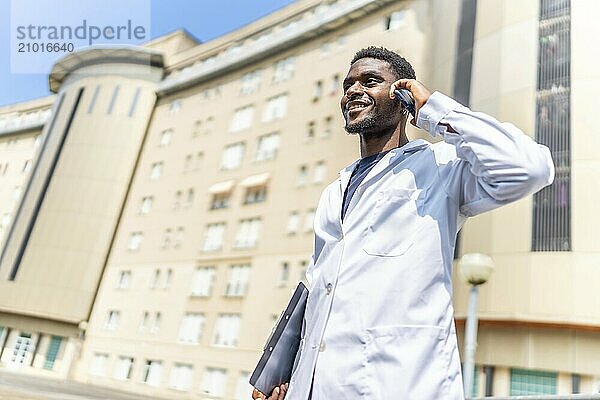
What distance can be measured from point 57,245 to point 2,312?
16.3 feet

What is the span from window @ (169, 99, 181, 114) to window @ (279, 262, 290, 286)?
12820 millimetres

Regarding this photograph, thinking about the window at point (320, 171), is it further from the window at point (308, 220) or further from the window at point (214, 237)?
the window at point (214, 237)

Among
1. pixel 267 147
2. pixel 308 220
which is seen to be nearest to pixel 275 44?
pixel 267 147

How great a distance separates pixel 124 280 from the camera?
2575 cm

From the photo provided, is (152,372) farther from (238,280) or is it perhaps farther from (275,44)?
(275,44)

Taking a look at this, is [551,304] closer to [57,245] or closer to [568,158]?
[568,158]

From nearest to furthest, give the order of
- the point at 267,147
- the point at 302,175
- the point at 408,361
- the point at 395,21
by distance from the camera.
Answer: the point at 408,361 < the point at 395,21 < the point at 302,175 < the point at 267,147

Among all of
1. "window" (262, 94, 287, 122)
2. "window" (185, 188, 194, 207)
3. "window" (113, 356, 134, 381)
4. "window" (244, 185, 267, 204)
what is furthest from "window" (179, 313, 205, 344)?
"window" (262, 94, 287, 122)

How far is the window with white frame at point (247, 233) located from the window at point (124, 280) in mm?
7722

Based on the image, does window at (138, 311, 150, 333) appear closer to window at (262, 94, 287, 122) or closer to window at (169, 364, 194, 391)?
window at (169, 364, 194, 391)

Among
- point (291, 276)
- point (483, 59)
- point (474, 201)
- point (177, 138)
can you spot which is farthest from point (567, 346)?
point (177, 138)

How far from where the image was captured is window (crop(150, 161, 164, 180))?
87.5 feet

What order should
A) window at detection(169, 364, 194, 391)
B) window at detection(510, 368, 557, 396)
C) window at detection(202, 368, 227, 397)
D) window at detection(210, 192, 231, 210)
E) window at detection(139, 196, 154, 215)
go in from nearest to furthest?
window at detection(510, 368, 557, 396) → window at detection(202, 368, 227, 397) → window at detection(169, 364, 194, 391) → window at detection(210, 192, 231, 210) → window at detection(139, 196, 154, 215)

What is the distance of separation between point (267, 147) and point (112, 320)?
11.9m
